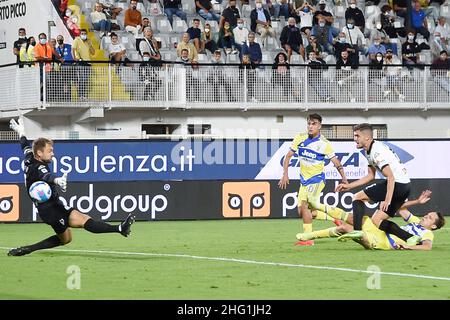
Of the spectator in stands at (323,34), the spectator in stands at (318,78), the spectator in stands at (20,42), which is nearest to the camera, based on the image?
the spectator in stands at (20,42)

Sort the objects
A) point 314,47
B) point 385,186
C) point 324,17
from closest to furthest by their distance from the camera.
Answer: point 385,186, point 314,47, point 324,17

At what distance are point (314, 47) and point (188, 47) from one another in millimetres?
3834

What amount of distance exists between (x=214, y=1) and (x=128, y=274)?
23.1m

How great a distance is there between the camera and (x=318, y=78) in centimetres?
3606

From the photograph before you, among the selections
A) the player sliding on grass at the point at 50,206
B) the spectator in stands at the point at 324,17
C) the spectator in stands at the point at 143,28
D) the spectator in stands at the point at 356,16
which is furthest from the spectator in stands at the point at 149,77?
the player sliding on grass at the point at 50,206

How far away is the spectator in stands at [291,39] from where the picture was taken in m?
36.8

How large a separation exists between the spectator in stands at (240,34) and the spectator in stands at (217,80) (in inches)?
31.9

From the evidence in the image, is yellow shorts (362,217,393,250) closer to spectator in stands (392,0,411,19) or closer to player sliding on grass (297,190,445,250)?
player sliding on grass (297,190,445,250)

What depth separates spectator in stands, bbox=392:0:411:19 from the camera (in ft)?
130

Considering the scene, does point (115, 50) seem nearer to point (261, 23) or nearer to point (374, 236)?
point (261, 23)

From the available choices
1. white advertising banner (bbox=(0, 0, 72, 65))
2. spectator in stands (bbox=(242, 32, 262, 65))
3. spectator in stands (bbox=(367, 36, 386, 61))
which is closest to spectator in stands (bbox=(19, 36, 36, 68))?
white advertising banner (bbox=(0, 0, 72, 65))

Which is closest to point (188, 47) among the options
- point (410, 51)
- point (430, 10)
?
point (410, 51)

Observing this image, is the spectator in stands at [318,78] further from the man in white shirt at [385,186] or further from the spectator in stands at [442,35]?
the man in white shirt at [385,186]
